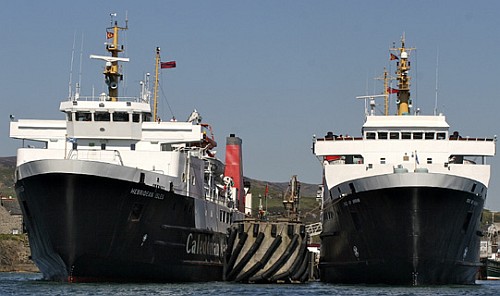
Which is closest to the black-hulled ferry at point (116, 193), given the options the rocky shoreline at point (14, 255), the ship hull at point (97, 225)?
the ship hull at point (97, 225)

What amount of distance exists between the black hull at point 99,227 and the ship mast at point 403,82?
643 inches

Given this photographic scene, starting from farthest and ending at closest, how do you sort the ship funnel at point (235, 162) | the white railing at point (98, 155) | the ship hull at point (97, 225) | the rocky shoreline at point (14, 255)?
the rocky shoreline at point (14, 255), the ship funnel at point (235, 162), the white railing at point (98, 155), the ship hull at point (97, 225)

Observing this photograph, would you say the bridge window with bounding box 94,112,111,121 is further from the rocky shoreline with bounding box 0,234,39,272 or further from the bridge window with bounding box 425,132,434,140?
the rocky shoreline with bounding box 0,234,39,272

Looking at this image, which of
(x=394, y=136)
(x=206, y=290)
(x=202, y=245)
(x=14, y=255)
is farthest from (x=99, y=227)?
(x=14, y=255)

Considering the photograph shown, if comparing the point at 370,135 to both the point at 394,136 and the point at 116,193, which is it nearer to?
the point at 394,136

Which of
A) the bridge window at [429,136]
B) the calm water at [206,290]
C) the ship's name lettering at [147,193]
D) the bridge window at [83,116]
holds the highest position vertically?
the bridge window at [83,116]

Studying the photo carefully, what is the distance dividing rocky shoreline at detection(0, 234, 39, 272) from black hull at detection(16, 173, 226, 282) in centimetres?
6871

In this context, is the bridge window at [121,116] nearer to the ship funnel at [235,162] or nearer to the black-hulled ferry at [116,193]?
the black-hulled ferry at [116,193]

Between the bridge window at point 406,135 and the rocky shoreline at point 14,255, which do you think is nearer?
the bridge window at point 406,135

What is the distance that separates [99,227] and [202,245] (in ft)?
36.1

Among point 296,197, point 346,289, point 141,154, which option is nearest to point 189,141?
point 141,154

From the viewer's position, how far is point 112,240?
51.2 metres

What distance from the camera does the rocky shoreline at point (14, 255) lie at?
122 meters

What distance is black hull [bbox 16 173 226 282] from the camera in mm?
50188
